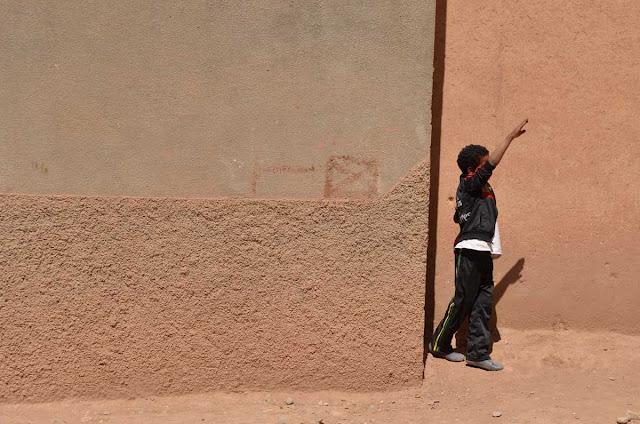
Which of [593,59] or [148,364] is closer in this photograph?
[148,364]

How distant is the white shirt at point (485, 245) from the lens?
496cm

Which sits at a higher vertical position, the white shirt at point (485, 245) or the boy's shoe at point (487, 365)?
the white shirt at point (485, 245)

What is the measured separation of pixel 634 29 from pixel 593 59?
1.09ft

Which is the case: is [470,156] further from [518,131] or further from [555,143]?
[555,143]

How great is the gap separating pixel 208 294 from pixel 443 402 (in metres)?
1.49

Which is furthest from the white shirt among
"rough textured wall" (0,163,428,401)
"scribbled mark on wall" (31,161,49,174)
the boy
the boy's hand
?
"scribbled mark on wall" (31,161,49,174)

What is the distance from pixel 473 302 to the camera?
5.09 m

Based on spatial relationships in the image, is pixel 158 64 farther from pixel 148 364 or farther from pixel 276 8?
pixel 148 364

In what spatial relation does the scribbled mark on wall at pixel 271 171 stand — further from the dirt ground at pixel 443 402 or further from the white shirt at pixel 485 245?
the dirt ground at pixel 443 402

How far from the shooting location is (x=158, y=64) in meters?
4.68

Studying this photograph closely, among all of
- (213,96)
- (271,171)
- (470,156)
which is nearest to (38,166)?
(213,96)

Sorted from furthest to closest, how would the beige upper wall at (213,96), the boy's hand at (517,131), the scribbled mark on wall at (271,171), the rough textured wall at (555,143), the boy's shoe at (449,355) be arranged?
the rough textured wall at (555,143)
the boy's shoe at (449,355)
the boy's hand at (517,131)
the scribbled mark on wall at (271,171)
the beige upper wall at (213,96)

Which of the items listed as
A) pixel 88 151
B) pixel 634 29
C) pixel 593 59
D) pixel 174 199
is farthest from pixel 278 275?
pixel 634 29

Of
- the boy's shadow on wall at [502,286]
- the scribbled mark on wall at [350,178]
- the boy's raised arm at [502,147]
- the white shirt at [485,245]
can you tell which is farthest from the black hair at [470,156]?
the boy's shadow on wall at [502,286]
